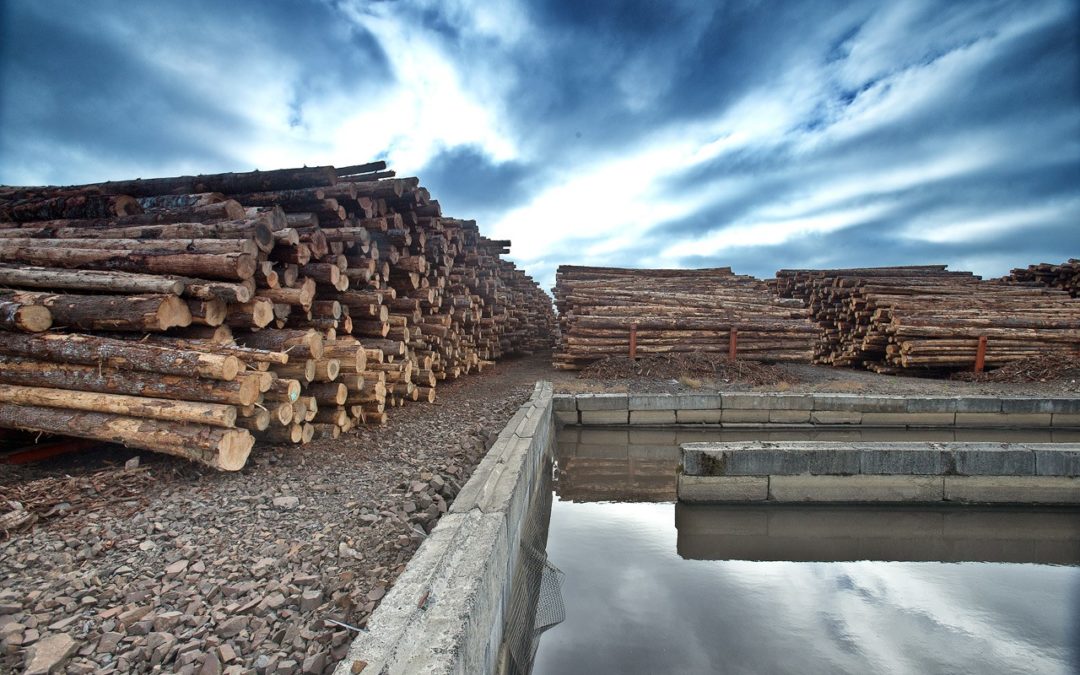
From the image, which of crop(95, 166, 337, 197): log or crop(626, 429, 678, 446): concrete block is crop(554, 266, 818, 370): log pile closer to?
crop(626, 429, 678, 446): concrete block

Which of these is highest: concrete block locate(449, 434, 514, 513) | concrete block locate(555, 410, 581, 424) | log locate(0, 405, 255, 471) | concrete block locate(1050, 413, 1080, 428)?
log locate(0, 405, 255, 471)

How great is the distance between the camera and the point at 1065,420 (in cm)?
927

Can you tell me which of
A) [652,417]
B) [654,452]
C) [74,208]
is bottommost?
[654,452]

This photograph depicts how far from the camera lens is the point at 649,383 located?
1064cm

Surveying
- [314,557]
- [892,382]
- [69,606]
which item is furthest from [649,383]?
[69,606]

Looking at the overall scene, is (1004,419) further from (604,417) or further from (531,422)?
(531,422)

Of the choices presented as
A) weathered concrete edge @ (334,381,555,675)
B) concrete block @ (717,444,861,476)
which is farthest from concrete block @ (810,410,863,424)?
weathered concrete edge @ (334,381,555,675)

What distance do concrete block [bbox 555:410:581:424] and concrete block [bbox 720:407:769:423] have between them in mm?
2899

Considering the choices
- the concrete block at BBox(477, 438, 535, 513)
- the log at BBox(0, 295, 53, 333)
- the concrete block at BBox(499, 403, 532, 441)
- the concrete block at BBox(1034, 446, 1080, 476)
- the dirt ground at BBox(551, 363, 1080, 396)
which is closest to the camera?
the concrete block at BBox(477, 438, 535, 513)

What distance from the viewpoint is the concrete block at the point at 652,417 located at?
9.19 metres

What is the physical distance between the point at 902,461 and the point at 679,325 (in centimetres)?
633

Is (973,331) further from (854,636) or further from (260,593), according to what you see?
(260,593)

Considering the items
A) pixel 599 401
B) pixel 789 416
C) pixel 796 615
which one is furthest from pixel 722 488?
pixel 789 416

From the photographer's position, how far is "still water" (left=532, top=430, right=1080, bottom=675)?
336cm
